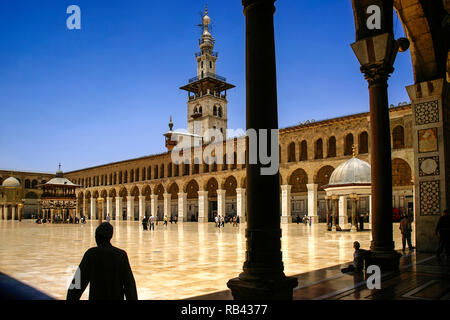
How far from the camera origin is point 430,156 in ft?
29.9

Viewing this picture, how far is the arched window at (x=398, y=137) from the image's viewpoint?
2600cm

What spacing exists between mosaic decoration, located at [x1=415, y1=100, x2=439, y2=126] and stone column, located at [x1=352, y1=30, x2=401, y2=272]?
320 cm

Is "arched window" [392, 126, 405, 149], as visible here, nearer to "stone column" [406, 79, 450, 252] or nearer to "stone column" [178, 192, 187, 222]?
"stone column" [406, 79, 450, 252]

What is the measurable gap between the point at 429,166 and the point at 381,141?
3417 millimetres

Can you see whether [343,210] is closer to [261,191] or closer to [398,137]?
[398,137]

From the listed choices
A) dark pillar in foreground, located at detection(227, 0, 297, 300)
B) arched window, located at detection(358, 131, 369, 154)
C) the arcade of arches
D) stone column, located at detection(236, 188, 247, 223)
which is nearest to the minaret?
the arcade of arches

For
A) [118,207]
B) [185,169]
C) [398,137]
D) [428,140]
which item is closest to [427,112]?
[428,140]

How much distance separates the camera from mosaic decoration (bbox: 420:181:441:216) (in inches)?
347

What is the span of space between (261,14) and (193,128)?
5092cm

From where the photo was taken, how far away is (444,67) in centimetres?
927

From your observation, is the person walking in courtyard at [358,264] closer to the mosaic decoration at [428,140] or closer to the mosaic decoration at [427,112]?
the mosaic decoration at [428,140]

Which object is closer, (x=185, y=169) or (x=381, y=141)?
(x=381, y=141)
